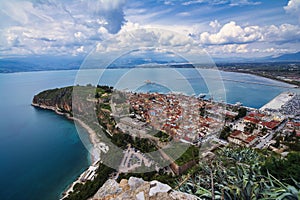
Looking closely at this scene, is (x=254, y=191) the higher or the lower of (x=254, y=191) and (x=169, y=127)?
the higher

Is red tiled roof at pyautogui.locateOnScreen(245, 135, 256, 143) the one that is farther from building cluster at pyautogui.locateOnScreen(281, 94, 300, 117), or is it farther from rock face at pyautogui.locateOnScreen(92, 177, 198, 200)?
rock face at pyautogui.locateOnScreen(92, 177, 198, 200)

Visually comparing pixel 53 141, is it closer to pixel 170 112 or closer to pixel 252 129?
pixel 170 112

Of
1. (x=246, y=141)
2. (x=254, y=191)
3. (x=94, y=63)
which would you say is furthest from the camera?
(x=246, y=141)

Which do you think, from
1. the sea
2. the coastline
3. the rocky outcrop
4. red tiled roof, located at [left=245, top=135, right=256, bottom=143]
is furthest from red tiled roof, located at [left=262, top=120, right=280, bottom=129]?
the rocky outcrop

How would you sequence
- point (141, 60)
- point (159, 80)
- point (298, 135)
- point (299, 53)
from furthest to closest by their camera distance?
point (299, 53) < point (298, 135) < point (159, 80) < point (141, 60)

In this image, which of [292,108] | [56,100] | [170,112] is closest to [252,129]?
[170,112]

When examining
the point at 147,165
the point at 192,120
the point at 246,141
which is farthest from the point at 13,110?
the point at 246,141

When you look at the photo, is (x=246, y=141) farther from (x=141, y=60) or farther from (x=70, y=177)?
(x=70, y=177)
